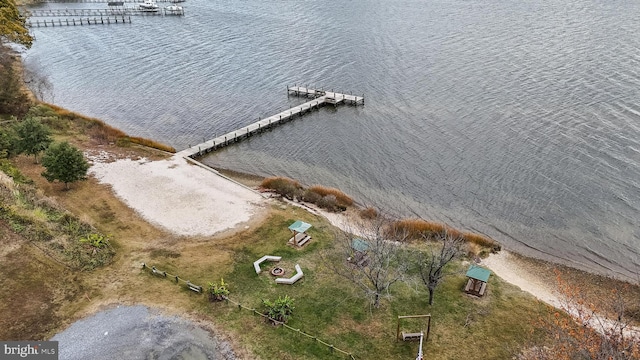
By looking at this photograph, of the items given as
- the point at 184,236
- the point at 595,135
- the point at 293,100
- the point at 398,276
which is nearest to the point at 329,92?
the point at 293,100

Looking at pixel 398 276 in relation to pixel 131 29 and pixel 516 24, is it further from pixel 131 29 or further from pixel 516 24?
pixel 131 29

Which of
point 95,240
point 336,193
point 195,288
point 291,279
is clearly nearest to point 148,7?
point 336,193

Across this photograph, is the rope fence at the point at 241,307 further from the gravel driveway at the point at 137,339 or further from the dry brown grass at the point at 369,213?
the dry brown grass at the point at 369,213

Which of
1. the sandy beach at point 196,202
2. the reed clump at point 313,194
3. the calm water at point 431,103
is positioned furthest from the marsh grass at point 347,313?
the calm water at point 431,103

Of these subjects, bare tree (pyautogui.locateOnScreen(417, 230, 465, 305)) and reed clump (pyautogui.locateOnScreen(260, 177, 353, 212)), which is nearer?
bare tree (pyautogui.locateOnScreen(417, 230, 465, 305))

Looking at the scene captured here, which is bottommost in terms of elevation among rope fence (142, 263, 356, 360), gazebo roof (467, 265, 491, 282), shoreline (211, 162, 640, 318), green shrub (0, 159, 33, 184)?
shoreline (211, 162, 640, 318)

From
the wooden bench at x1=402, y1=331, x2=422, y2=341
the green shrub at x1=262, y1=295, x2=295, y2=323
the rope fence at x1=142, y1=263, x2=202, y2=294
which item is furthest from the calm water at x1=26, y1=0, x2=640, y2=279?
the rope fence at x1=142, y1=263, x2=202, y2=294

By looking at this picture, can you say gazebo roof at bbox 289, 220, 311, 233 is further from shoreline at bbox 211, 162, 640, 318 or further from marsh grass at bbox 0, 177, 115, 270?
shoreline at bbox 211, 162, 640, 318

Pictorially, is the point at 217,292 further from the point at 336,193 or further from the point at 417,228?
the point at 336,193
